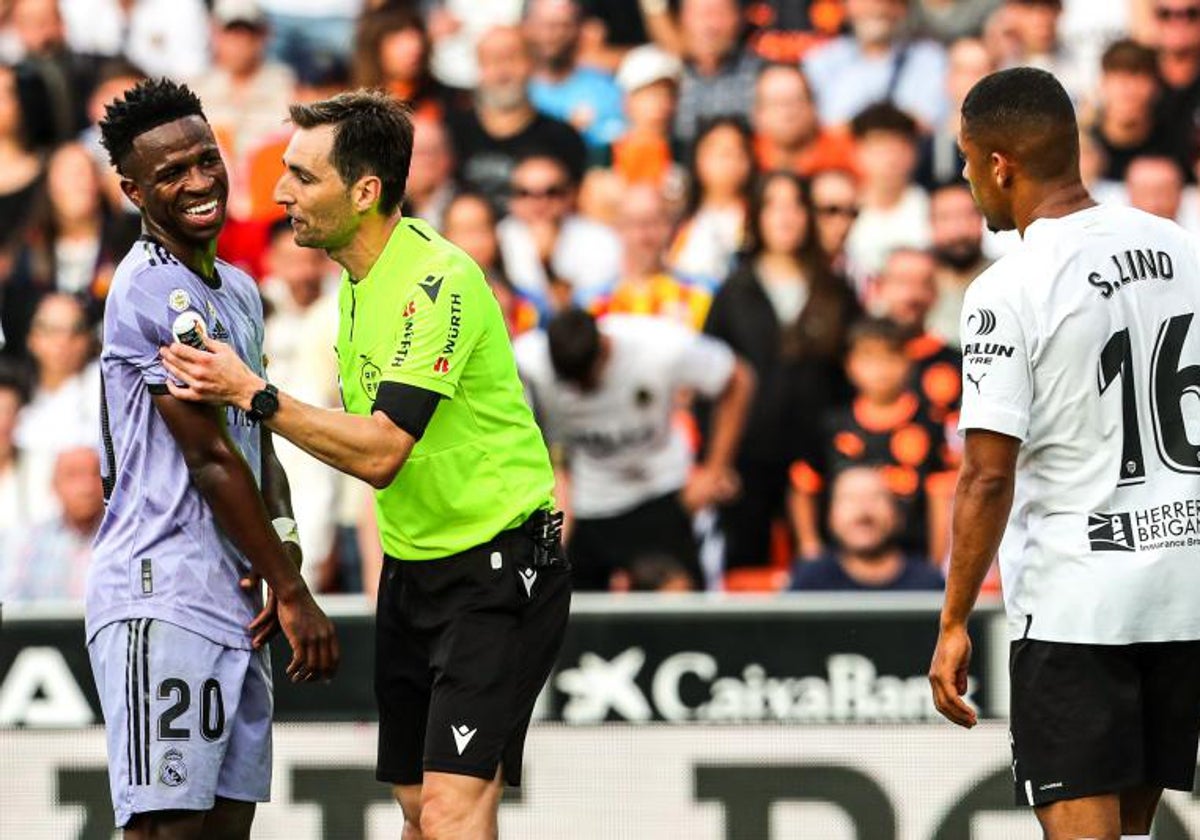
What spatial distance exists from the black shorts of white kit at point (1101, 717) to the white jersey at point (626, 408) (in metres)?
4.78

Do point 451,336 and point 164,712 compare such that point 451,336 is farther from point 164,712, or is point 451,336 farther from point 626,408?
point 626,408

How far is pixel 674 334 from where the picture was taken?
10109 millimetres

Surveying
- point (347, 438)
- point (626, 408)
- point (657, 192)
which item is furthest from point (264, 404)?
point (657, 192)

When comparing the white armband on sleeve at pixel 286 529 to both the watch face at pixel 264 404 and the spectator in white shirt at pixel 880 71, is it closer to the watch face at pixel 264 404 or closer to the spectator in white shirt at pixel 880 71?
the watch face at pixel 264 404

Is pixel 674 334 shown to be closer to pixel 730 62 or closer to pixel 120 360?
pixel 730 62

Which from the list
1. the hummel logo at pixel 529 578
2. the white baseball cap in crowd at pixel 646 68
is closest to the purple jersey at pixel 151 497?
the hummel logo at pixel 529 578

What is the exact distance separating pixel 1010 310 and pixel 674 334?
197 inches

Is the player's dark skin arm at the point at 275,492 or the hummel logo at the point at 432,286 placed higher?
the hummel logo at the point at 432,286

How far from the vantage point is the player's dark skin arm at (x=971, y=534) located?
16.8ft

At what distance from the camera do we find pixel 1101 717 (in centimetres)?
514

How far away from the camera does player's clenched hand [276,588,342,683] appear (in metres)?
5.40

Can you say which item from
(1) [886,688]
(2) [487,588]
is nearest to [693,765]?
(1) [886,688]

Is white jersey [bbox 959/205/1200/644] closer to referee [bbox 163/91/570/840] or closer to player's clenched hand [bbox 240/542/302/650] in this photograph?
referee [bbox 163/91/570/840]

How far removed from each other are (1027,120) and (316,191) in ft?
6.18
